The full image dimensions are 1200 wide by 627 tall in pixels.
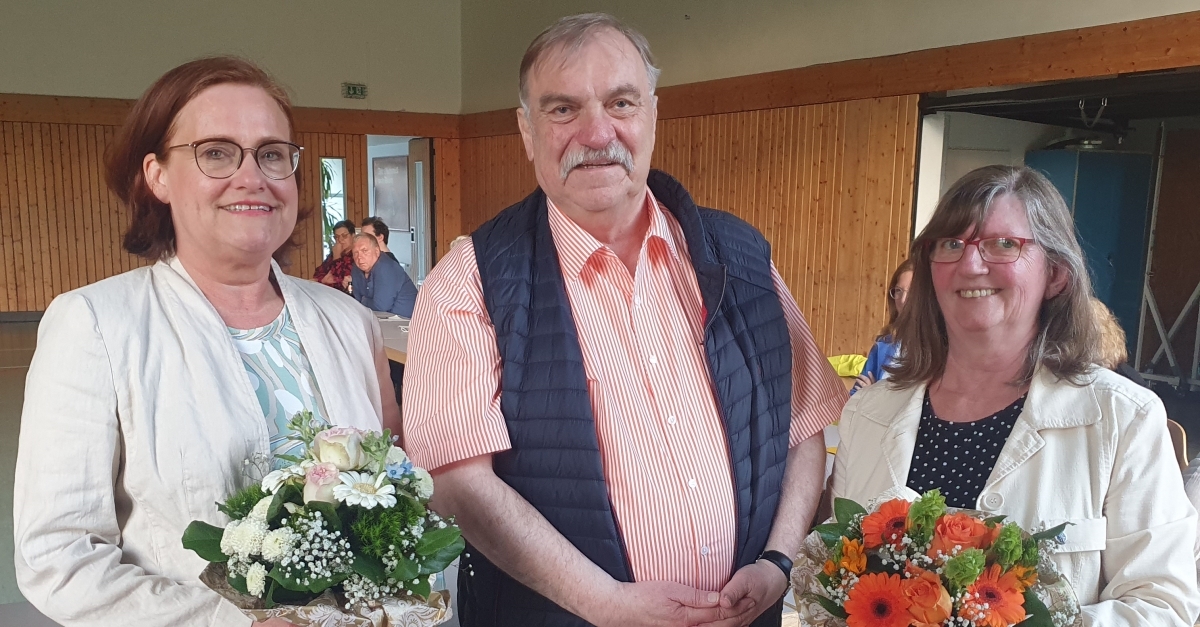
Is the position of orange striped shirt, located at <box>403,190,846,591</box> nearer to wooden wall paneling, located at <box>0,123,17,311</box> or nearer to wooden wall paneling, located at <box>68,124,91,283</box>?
wooden wall paneling, located at <box>68,124,91,283</box>

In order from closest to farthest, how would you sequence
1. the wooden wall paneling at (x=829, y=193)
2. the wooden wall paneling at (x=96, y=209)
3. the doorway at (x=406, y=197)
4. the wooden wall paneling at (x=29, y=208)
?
the wooden wall paneling at (x=829, y=193), the wooden wall paneling at (x=29, y=208), the wooden wall paneling at (x=96, y=209), the doorway at (x=406, y=197)

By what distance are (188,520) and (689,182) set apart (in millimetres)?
9109

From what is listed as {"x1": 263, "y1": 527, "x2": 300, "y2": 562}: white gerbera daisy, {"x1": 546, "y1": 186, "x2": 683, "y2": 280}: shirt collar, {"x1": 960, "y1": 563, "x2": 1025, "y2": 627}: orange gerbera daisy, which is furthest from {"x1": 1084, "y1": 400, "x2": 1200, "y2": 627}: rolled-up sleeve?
{"x1": 263, "y1": 527, "x2": 300, "y2": 562}: white gerbera daisy

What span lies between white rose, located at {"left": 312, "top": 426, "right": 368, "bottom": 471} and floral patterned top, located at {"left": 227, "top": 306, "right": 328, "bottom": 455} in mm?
302

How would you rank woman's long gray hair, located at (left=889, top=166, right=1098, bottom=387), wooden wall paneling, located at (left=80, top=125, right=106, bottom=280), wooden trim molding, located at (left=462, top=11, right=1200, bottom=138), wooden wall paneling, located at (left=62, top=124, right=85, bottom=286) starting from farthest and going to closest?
wooden wall paneling, located at (left=80, top=125, right=106, bottom=280)
wooden wall paneling, located at (left=62, top=124, right=85, bottom=286)
wooden trim molding, located at (left=462, top=11, right=1200, bottom=138)
woman's long gray hair, located at (left=889, top=166, right=1098, bottom=387)

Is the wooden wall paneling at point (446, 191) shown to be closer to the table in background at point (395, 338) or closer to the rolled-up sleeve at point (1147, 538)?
the table in background at point (395, 338)

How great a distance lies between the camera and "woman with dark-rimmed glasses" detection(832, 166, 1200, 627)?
1.45 meters

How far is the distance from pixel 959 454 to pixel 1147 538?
0.35 m

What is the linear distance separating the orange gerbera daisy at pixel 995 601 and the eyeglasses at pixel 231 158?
1428 millimetres

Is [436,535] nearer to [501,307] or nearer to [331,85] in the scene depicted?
[501,307]

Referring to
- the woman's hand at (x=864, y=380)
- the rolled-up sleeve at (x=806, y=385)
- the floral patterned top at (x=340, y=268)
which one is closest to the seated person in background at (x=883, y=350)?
the woman's hand at (x=864, y=380)

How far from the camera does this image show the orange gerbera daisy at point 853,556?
4.22 ft

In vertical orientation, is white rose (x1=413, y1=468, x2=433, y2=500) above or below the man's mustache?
below

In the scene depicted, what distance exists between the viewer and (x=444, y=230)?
50.6ft
